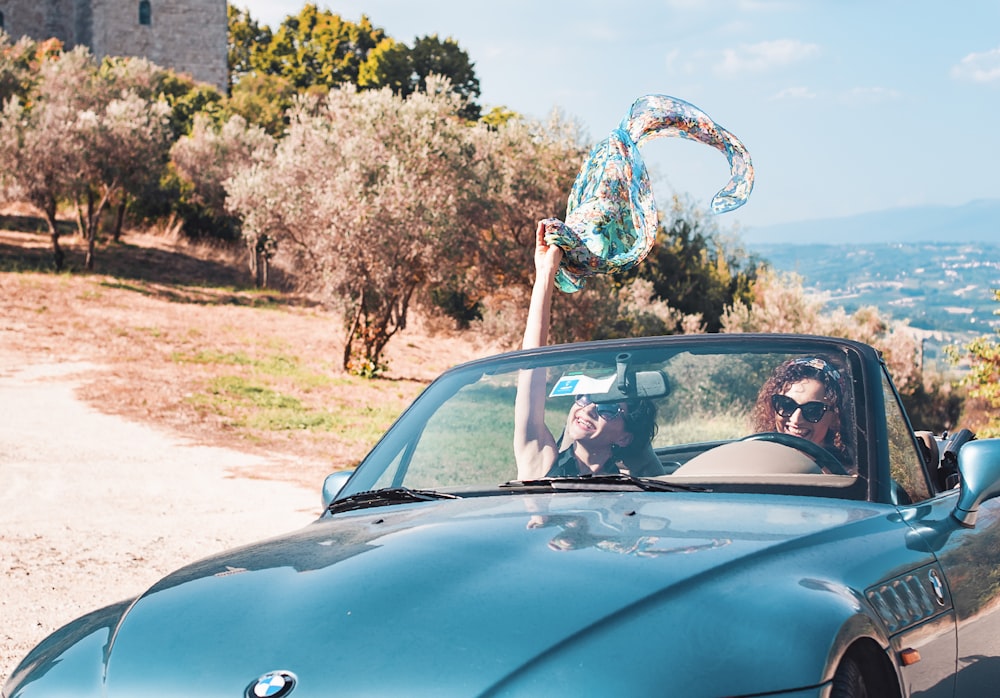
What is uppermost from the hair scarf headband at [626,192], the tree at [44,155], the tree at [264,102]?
the tree at [264,102]

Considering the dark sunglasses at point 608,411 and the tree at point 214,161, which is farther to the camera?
the tree at point 214,161

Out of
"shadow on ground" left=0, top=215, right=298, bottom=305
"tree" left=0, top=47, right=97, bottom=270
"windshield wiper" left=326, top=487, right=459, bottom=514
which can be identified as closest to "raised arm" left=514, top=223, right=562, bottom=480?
"windshield wiper" left=326, top=487, right=459, bottom=514

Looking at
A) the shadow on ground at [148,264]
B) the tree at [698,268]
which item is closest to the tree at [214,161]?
the shadow on ground at [148,264]

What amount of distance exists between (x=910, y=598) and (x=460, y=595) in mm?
1166

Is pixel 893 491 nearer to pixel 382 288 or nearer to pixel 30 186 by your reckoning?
pixel 382 288

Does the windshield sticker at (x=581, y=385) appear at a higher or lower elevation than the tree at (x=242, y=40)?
lower

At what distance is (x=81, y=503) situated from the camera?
10.4 meters

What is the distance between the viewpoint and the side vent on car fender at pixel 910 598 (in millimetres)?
2605

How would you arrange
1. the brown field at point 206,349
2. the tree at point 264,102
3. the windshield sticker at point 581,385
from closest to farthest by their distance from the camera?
1. the windshield sticker at point 581,385
2. the brown field at point 206,349
3. the tree at point 264,102

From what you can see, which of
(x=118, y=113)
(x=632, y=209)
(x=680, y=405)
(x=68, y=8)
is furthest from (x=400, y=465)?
(x=68, y=8)

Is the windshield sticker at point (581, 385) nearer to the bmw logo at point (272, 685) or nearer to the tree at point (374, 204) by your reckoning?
the bmw logo at point (272, 685)

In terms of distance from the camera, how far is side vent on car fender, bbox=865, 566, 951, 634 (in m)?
2.61

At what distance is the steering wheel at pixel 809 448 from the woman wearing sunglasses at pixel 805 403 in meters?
0.01

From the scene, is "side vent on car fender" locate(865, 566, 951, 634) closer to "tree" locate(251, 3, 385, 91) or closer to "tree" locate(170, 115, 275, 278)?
"tree" locate(170, 115, 275, 278)
